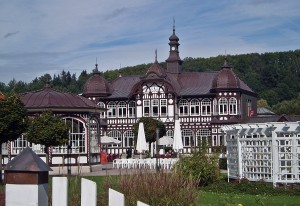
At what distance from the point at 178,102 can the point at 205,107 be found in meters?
2.54

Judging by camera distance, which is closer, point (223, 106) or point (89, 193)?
point (89, 193)

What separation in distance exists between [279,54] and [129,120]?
87.3 meters

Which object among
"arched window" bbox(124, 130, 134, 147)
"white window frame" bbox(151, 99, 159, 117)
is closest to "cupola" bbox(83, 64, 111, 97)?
"arched window" bbox(124, 130, 134, 147)

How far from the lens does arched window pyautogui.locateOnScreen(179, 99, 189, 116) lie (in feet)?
181

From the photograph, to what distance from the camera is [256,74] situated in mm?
121500

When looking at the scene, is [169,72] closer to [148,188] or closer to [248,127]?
[248,127]

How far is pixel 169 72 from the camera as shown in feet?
197

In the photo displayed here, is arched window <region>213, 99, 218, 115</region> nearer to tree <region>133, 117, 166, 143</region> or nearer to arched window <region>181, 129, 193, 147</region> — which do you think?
arched window <region>181, 129, 193, 147</region>

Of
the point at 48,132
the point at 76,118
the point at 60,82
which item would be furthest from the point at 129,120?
the point at 60,82

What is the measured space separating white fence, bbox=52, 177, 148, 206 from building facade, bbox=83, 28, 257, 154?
48.8 m

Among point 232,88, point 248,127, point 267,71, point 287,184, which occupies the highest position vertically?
point 267,71

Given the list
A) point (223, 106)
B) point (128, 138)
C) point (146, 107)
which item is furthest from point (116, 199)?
point (128, 138)

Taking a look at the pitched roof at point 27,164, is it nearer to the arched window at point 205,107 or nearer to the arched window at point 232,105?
the arched window at point 232,105

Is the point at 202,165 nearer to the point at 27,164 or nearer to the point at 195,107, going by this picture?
the point at 27,164
